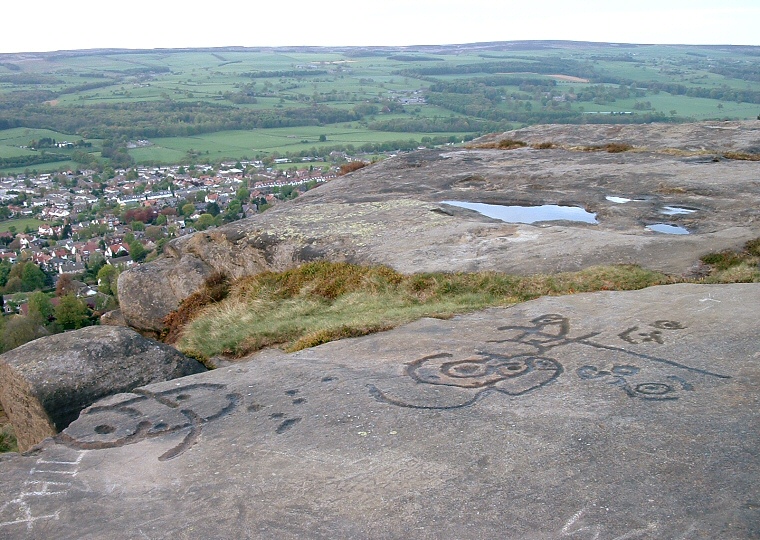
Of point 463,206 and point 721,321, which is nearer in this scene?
point 721,321

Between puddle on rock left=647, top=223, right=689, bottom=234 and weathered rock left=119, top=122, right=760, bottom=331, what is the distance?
193 millimetres

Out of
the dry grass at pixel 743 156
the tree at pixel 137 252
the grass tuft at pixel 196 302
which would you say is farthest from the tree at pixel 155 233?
the dry grass at pixel 743 156

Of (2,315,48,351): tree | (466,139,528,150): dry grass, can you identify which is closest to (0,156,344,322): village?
(2,315,48,351): tree

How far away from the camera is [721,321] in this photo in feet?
31.8

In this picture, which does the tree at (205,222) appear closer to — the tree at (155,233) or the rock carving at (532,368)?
the tree at (155,233)

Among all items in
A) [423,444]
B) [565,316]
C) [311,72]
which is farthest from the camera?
[311,72]

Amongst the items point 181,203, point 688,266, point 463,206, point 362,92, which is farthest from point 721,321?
point 362,92

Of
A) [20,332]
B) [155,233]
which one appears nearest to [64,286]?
[155,233]

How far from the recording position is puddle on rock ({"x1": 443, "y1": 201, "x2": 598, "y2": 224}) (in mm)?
16703

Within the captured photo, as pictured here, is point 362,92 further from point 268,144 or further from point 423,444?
point 423,444

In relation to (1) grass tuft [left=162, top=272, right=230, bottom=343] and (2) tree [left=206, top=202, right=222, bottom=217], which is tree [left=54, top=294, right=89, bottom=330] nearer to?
(1) grass tuft [left=162, top=272, right=230, bottom=343]

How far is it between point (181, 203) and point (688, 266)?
162ft

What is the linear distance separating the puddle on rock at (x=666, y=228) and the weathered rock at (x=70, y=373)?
10.2 meters

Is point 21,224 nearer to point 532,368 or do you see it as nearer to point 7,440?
point 7,440
